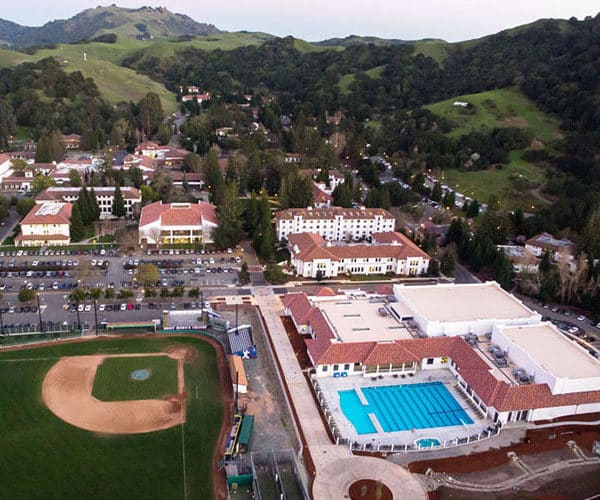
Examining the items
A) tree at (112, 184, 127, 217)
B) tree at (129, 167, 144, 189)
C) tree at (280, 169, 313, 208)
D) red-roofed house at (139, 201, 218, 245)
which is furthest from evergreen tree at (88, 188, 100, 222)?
tree at (280, 169, 313, 208)

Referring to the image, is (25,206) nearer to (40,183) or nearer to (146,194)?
(40,183)

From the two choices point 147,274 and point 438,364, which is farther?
point 147,274

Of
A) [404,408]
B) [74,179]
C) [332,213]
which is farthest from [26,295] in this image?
[74,179]

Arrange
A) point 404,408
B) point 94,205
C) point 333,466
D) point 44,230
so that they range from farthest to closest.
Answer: point 94,205
point 44,230
point 404,408
point 333,466

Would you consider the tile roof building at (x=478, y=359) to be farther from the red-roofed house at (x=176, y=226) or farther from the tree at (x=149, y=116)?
the tree at (x=149, y=116)

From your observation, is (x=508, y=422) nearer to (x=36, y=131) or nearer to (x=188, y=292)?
(x=188, y=292)

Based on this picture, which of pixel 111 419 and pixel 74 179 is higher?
pixel 74 179

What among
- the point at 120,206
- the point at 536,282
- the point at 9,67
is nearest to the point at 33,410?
the point at 120,206
